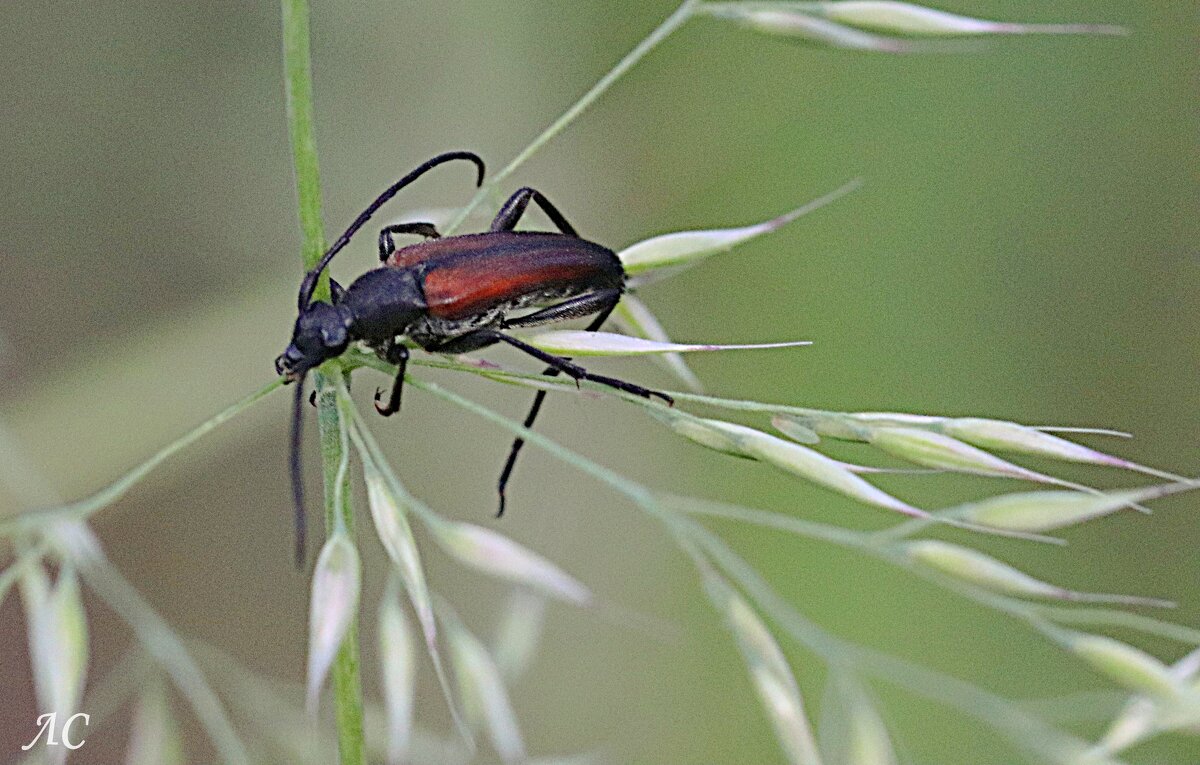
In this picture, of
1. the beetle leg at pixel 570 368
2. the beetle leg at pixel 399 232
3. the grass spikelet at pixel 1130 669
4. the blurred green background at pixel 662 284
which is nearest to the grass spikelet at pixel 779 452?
the beetle leg at pixel 570 368

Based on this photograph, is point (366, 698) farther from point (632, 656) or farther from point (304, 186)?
point (304, 186)

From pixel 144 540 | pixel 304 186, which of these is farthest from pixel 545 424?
pixel 304 186

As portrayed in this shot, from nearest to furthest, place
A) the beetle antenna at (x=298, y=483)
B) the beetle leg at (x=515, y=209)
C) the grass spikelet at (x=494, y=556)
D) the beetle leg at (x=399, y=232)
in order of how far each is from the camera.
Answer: the beetle antenna at (x=298, y=483) < the grass spikelet at (x=494, y=556) < the beetle leg at (x=399, y=232) < the beetle leg at (x=515, y=209)

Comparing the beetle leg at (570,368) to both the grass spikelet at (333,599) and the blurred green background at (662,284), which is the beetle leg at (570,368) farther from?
the blurred green background at (662,284)

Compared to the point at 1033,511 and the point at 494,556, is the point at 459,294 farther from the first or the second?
the point at 1033,511

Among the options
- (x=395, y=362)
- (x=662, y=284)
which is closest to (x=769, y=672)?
(x=395, y=362)

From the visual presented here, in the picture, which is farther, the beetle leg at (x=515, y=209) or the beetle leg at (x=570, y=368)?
the beetle leg at (x=515, y=209)
